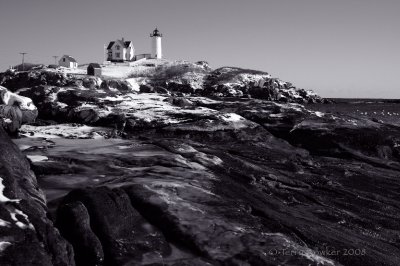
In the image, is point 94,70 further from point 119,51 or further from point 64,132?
point 64,132

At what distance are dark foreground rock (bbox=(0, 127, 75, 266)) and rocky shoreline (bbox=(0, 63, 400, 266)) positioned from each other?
0.11 feet

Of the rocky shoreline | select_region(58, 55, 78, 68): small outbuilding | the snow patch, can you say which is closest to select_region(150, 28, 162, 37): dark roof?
select_region(58, 55, 78, 68): small outbuilding

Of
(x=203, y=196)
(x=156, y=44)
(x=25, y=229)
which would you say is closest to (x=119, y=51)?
(x=156, y=44)

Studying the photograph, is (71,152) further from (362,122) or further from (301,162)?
(362,122)

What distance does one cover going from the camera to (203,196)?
12656mm

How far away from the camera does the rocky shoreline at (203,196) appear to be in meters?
9.40

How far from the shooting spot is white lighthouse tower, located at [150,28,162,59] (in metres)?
128

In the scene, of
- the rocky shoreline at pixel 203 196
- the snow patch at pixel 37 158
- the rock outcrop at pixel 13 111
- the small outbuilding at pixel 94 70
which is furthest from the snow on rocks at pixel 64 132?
the small outbuilding at pixel 94 70

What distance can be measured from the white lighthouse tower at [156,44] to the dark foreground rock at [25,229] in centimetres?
12124

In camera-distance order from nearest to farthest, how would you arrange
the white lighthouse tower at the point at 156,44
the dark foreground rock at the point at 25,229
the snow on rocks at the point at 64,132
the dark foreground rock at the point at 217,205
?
1. the dark foreground rock at the point at 25,229
2. the dark foreground rock at the point at 217,205
3. the snow on rocks at the point at 64,132
4. the white lighthouse tower at the point at 156,44

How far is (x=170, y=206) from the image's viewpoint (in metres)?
11.3

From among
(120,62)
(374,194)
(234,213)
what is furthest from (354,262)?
(120,62)

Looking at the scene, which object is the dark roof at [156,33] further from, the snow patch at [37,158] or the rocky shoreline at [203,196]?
the snow patch at [37,158]

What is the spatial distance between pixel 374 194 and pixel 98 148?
1448 centimetres
